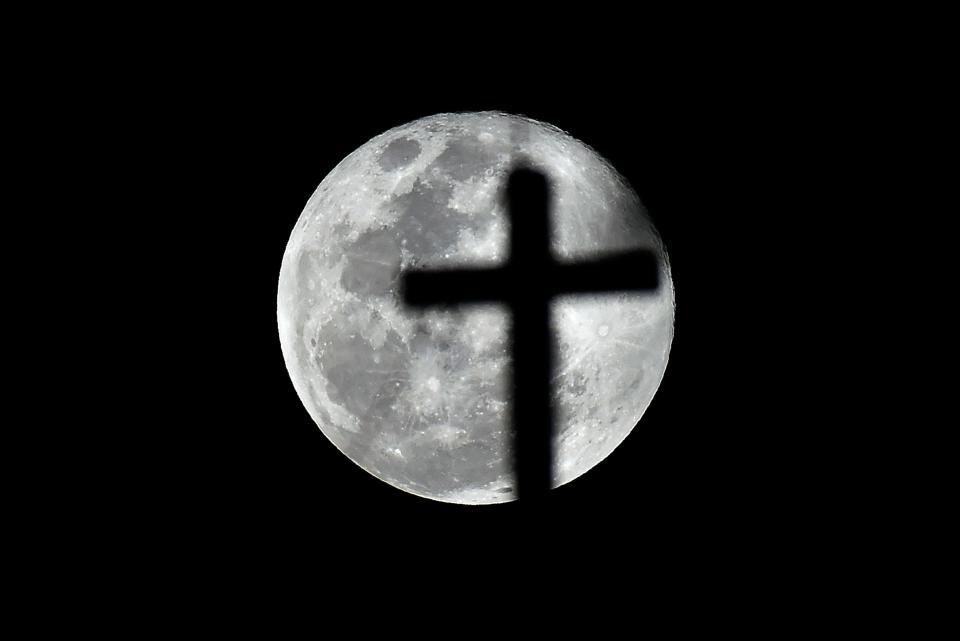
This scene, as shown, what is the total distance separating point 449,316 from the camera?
9.22 feet

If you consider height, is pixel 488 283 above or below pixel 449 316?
above

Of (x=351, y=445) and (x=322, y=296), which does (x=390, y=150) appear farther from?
(x=351, y=445)

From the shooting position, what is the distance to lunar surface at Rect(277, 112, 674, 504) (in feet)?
9.30

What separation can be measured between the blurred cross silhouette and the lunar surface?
0.04 m

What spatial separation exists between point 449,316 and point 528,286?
0.34m

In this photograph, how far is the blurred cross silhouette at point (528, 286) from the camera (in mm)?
2803

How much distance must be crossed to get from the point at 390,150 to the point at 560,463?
1.58 m

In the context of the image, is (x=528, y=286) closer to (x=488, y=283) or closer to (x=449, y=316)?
(x=488, y=283)

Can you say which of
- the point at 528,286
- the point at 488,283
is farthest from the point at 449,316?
the point at 528,286

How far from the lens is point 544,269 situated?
2.84 m

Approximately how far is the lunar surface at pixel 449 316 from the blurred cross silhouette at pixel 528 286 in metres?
0.04

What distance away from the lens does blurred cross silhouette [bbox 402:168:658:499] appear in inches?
110

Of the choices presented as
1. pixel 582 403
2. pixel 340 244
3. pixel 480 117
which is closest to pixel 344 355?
pixel 340 244

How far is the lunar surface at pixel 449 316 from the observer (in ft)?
9.30
